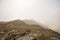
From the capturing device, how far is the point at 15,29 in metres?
2.09

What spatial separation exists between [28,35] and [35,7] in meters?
0.79

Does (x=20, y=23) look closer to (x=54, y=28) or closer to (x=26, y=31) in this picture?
(x=26, y=31)

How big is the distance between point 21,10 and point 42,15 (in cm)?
47

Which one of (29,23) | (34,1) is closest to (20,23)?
(29,23)

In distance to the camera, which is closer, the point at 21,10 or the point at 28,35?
the point at 28,35

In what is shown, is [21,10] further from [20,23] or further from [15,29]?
[15,29]

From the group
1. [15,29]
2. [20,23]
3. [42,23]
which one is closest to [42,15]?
[42,23]

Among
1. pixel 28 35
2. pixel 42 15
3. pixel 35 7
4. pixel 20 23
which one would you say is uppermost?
pixel 35 7

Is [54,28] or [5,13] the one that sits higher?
[5,13]

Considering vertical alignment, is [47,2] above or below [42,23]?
above

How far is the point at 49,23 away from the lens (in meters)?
2.43

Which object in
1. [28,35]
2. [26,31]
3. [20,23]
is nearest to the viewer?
[28,35]

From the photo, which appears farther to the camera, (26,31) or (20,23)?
(20,23)

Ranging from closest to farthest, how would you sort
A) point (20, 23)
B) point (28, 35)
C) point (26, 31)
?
point (28, 35) → point (26, 31) → point (20, 23)
